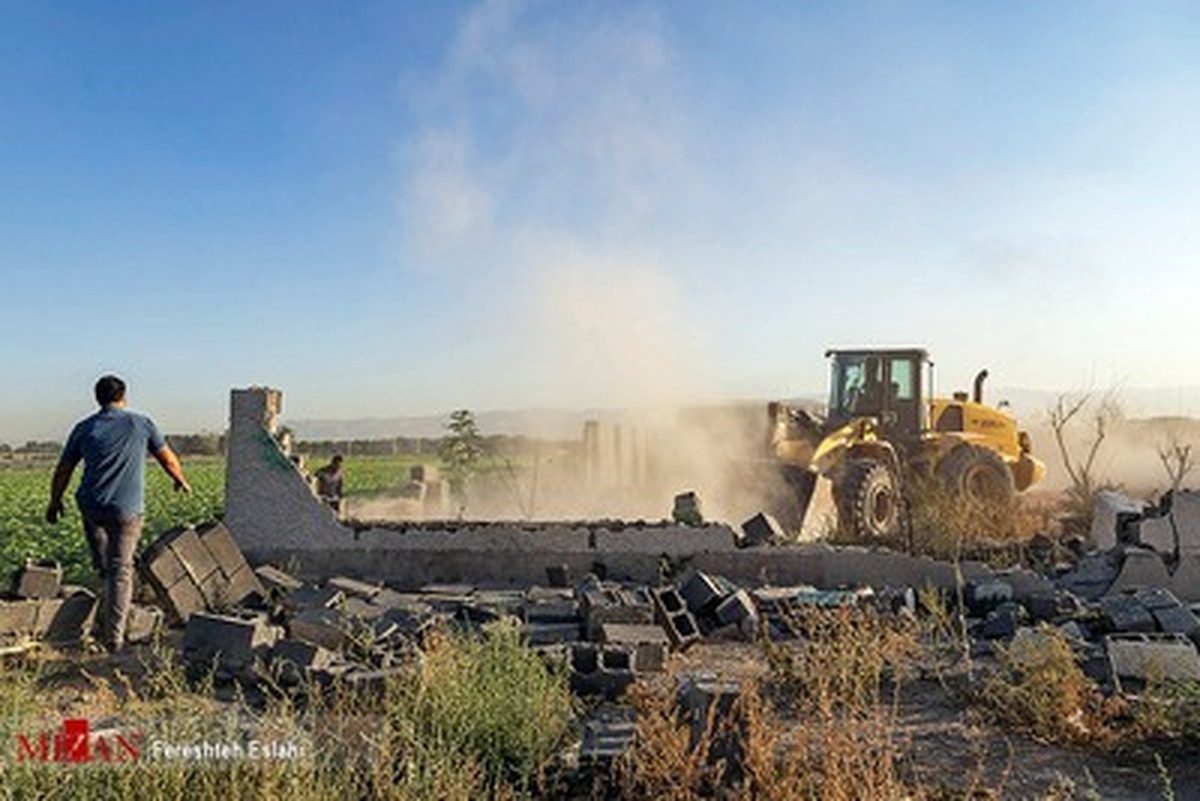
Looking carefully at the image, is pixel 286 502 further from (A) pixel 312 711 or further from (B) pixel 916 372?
(B) pixel 916 372

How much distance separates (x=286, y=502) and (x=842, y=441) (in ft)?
24.9

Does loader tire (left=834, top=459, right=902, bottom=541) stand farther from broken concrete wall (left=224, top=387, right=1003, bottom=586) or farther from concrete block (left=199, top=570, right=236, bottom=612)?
concrete block (left=199, top=570, right=236, bottom=612)

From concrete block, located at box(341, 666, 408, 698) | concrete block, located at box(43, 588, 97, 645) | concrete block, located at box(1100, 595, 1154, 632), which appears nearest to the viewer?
concrete block, located at box(341, 666, 408, 698)

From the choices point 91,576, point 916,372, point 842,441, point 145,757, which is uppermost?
point 916,372

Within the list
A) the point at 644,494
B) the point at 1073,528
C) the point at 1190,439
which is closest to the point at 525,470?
the point at 644,494

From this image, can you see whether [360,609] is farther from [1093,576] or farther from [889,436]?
[889,436]

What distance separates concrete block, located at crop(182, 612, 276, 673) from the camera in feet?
22.9

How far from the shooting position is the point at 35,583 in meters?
8.49

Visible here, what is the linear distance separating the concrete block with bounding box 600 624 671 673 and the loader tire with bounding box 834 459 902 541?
622 centimetres

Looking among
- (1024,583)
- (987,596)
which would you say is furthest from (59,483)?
(1024,583)

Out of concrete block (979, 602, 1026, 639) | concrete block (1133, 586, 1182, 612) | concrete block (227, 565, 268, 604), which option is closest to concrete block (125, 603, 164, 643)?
concrete block (227, 565, 268, 604)

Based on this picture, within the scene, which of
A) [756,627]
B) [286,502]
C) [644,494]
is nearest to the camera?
[756,627]

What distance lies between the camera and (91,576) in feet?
44.3

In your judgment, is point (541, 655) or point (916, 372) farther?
point (916, 372)
